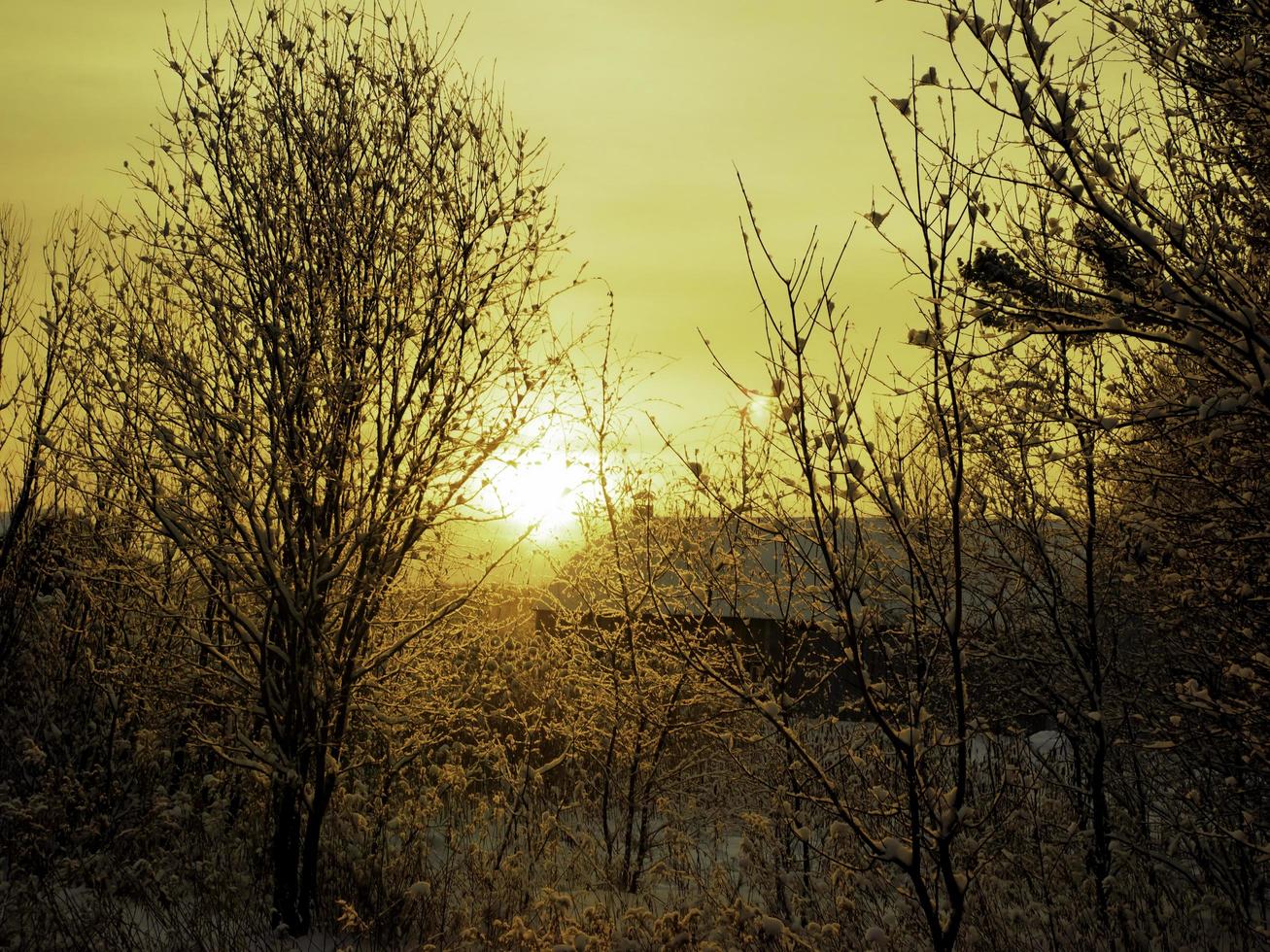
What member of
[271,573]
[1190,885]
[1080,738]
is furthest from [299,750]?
[1190,885]

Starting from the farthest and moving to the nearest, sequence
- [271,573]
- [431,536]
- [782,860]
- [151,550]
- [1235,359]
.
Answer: [151,550], [782,860], [431,536], [271,573], [1235,359]

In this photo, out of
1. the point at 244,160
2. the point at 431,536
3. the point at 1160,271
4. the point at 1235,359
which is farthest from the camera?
the point at 431,536

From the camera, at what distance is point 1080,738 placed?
5.85 metres

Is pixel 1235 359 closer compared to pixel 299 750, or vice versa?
pixel 1235 359

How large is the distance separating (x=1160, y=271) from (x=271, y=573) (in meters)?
4.25

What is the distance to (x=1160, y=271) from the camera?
3324 mm

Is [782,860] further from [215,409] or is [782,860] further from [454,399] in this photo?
[215,409]

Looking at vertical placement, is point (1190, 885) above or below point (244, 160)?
below

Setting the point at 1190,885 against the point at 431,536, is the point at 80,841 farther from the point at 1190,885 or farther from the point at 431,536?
the point at 1190,885

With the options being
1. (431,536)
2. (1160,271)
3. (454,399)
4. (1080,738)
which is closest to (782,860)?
(1080,738)

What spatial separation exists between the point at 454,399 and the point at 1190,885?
5.73m

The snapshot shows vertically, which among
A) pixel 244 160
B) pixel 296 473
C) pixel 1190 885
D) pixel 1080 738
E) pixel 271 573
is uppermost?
pixel 244 160

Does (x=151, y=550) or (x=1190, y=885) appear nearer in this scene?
(x=1190, y=885)

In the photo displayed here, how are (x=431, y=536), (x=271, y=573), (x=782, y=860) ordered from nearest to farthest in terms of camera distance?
(x=271, y=573) < (x=431, y=536) < (x=782, y=860)
